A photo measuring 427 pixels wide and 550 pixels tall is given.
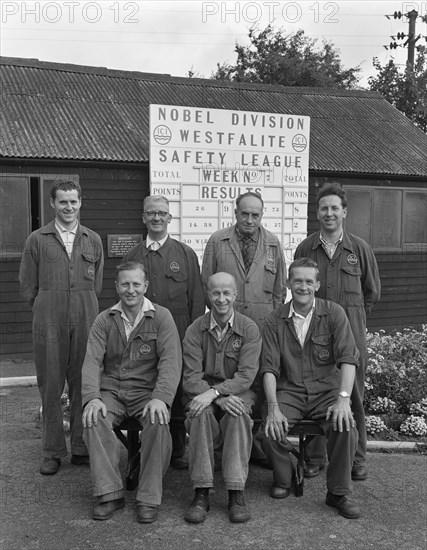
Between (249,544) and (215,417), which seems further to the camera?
(215,417)

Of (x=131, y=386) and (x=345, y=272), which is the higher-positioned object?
(x=345, y=272)

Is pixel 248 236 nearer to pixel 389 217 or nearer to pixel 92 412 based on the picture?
pixel 92 412

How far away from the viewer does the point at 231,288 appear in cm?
396

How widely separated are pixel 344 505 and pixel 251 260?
169 cm

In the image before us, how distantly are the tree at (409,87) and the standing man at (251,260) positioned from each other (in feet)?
55.3

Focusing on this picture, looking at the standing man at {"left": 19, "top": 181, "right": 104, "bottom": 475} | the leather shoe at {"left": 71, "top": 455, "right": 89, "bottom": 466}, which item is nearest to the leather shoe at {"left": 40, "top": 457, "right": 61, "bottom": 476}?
the standing man at {"left": 19, "top": 181, "right": 104, "bottom": 475}

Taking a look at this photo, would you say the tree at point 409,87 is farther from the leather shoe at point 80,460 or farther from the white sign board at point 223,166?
the leather shoe at point 80,460

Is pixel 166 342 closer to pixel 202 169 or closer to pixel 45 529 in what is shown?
pixel 45 529

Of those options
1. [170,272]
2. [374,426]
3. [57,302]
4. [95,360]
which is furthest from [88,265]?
[374,426]

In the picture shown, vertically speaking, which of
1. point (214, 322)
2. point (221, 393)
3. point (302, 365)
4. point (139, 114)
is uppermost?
point (139, 114)

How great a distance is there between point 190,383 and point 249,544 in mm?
995

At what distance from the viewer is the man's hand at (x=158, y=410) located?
3.67 metres

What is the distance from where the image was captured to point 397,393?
18.9ft

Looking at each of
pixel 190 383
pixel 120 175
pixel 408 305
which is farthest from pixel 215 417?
pixel 408 305
